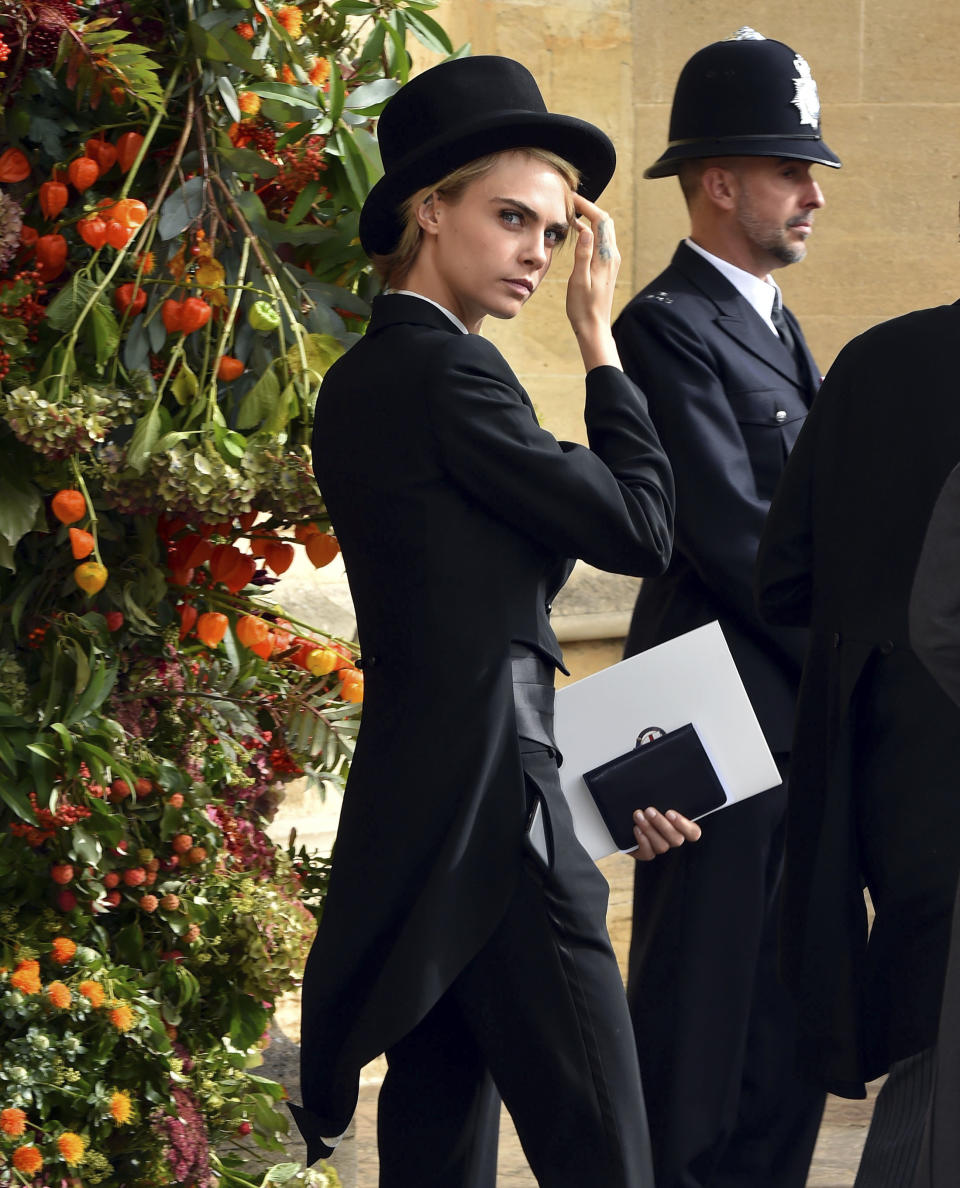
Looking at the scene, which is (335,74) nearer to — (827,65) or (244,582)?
(244,582)

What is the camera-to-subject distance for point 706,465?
2854mm

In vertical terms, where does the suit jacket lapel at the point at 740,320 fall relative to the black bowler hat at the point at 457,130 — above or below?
below

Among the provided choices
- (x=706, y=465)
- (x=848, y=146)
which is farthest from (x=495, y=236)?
(x=848, y=146)

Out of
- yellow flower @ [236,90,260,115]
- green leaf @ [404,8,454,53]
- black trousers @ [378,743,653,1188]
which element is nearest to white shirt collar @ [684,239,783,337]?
green leaf @ [404,8,454,53]

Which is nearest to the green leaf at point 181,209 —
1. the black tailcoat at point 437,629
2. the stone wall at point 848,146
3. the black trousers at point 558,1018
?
the black tailcoat at point 437,629

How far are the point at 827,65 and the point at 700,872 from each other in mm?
3095

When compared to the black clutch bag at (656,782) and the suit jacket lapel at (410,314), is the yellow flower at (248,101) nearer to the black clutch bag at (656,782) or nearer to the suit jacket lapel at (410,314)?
the suit jacket lapel at (410,314)

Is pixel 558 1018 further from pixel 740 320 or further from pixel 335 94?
pixel 740 320

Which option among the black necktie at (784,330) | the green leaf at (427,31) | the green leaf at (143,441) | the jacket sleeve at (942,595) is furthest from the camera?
the black necktie at (784,330)

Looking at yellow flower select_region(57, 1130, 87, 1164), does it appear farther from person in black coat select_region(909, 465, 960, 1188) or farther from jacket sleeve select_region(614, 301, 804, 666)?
jacket sleeve select_region(614, 301, 804, 666)

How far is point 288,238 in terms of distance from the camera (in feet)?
8.19

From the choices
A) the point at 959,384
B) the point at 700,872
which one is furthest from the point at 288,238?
the point at 700,872

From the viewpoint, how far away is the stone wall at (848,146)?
521 centimetres

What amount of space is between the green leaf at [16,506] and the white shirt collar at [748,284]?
122cm
